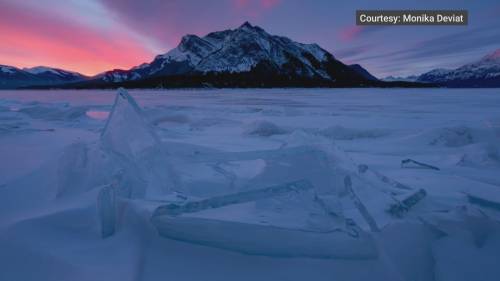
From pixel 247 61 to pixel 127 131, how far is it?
150 meters

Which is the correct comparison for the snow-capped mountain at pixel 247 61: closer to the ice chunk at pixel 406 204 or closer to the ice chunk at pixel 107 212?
the ice chunk at pixel 406 204

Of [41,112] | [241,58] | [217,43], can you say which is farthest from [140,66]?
[41,112]

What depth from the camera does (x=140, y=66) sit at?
601ft

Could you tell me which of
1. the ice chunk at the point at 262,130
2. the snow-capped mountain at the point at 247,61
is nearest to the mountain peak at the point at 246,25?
the snow-capped mountain at the point at 247,61

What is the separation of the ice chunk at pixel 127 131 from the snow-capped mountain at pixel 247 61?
116 m

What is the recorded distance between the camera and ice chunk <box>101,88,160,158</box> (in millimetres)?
1950

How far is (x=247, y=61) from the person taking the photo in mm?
146125

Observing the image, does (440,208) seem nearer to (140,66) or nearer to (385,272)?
(385,272)

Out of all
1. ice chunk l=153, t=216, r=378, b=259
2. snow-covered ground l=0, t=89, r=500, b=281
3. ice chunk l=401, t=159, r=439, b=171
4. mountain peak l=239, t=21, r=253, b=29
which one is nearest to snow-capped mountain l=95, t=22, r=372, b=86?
mountain peak l=239, t=21, r=253, b=29

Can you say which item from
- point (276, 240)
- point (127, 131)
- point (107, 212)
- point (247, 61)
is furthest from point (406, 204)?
point (247, 61)

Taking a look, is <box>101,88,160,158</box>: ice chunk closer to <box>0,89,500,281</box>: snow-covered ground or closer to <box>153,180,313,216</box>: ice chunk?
<box>0,89,500,281</box>: snow-covered ground

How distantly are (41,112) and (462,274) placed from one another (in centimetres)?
950

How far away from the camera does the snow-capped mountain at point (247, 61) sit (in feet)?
457

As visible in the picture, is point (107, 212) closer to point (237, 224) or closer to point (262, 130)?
point (237, 224)
